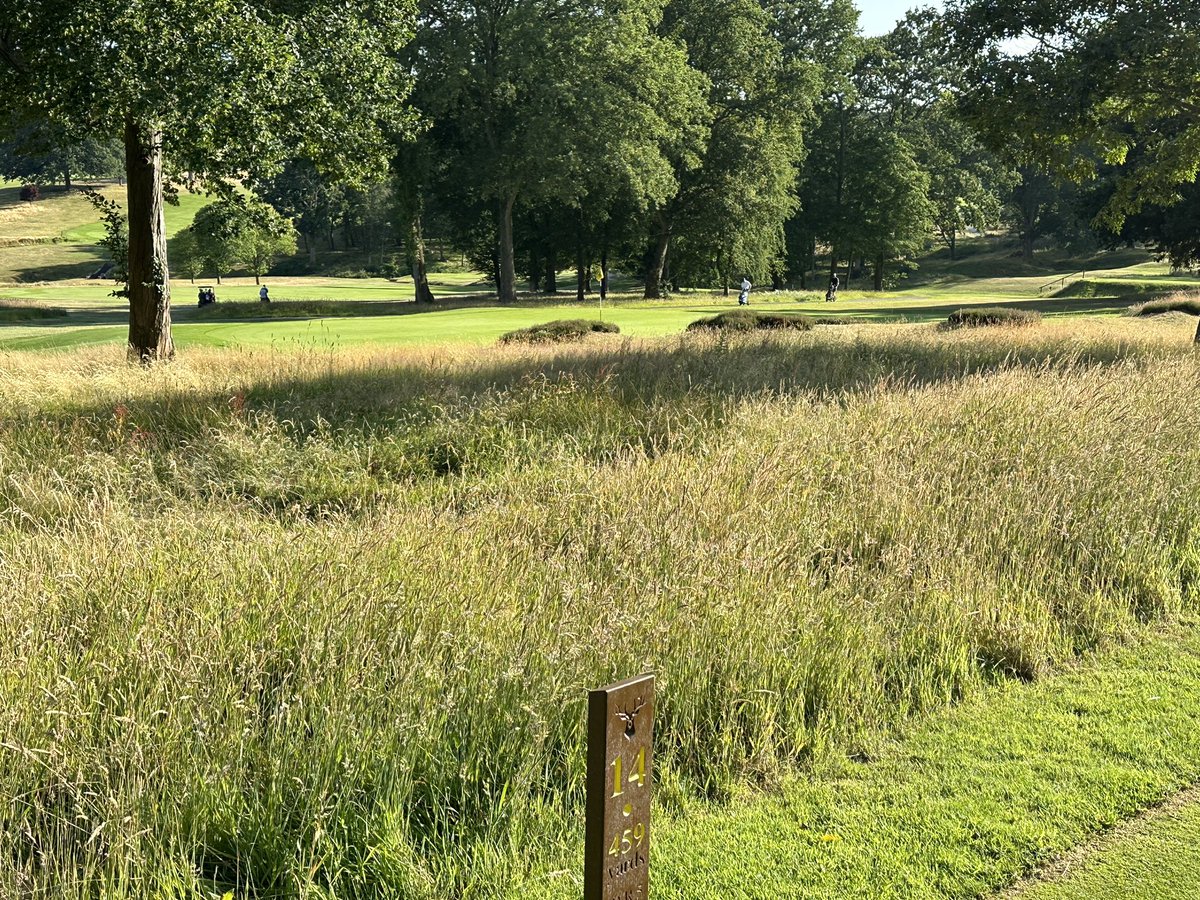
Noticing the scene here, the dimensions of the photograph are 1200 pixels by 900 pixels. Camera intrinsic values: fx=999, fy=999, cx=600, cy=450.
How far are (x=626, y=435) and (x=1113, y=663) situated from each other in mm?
5311

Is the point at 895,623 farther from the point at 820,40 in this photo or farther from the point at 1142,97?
the point at 820,40

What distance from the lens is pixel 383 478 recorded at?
9555 mm

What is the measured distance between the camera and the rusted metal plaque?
2.18m

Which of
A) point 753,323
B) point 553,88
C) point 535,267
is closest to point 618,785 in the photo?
point 753,323

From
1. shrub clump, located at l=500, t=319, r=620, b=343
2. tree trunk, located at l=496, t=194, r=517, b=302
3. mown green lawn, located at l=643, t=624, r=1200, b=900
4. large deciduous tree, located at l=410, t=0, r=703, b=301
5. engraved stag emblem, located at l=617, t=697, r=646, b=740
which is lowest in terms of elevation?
mown green lawn, located at l=643, t=624, r=1200, b=900

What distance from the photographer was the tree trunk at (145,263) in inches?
662

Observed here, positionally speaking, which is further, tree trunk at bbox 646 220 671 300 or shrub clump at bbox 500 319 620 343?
tree trunk at bbox 646 220 671 300

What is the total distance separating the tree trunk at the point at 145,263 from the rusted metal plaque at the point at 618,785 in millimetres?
16168

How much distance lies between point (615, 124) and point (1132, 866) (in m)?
39.3

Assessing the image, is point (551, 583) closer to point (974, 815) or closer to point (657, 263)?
point (974, 815)

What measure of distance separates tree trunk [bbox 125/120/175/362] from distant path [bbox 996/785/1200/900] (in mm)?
15947

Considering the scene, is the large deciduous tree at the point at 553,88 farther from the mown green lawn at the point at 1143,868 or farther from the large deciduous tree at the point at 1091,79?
the mown green lawn at the point at 1143,868

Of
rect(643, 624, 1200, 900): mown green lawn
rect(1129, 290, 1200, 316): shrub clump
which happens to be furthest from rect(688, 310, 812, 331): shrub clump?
rect(643, 624, 1200, 900): mown green lawn

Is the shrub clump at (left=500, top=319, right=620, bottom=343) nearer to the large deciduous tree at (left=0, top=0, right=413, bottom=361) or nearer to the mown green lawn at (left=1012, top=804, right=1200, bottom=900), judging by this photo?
the large deciduous tree at (left=0, top=0, right=413, bottom=361)
